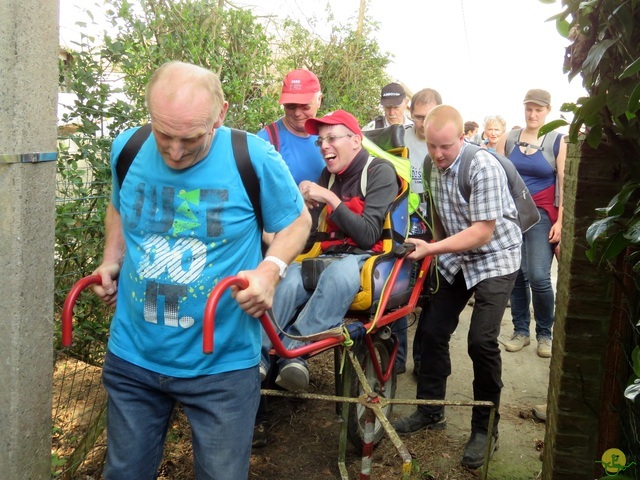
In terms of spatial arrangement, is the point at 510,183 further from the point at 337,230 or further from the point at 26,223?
the point at 26,223

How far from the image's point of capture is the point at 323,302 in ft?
12.9

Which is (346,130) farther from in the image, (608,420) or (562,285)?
(608,420)

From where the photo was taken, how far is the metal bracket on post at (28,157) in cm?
266

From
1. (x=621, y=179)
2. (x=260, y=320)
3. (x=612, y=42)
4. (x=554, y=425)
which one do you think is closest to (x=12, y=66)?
(x=260, y=320)

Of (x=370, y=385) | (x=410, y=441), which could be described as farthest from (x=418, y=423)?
(x=370, y=385)

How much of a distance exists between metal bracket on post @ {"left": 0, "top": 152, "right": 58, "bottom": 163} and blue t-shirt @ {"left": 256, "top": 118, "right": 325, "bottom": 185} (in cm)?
208

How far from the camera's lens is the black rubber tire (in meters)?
4.41

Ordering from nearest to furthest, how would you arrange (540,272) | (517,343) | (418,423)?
1. (418,423)
2. (540,272)
3. (517,343)

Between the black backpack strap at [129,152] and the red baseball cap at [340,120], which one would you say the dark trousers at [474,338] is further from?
the black backpack strap at [129,152]

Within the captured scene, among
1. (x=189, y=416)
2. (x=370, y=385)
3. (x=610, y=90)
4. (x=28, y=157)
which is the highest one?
(x=610, y=90)

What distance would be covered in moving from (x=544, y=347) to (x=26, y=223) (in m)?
4.98

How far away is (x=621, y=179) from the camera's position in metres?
2.93

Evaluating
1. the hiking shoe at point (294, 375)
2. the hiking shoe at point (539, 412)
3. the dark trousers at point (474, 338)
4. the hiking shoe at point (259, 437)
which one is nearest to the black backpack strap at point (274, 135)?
the dark trousers at point (474, 338)

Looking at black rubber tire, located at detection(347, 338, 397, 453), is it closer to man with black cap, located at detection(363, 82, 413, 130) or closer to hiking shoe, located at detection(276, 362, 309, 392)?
hiking shoe, located at detection(276, 362, 309, 392)
